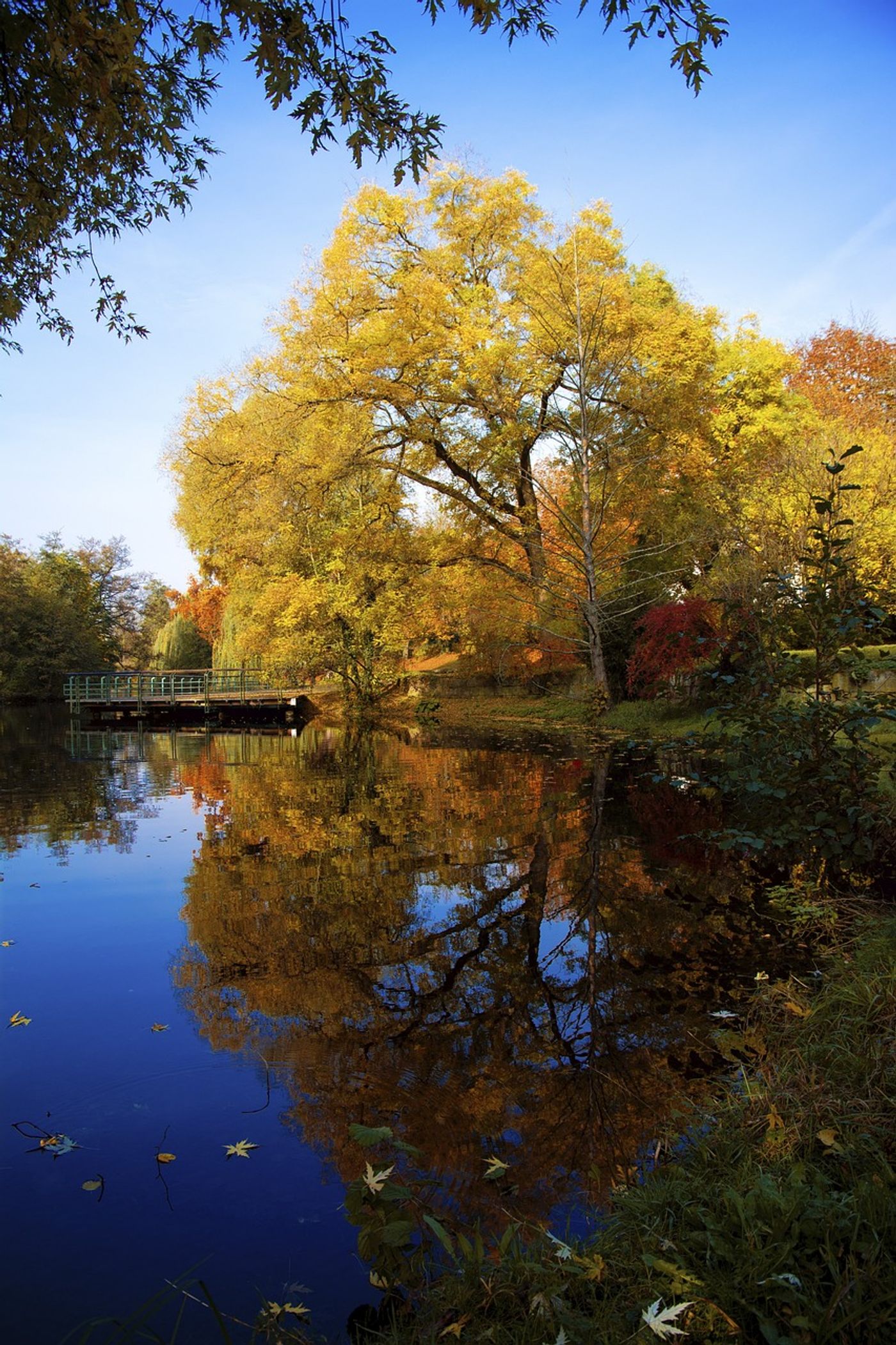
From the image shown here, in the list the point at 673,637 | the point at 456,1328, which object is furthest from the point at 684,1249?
the point at 673,637

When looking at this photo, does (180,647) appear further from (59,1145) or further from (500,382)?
(59,1145)

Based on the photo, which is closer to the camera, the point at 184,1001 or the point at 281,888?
the point at 184,1001

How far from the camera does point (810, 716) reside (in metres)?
5.92

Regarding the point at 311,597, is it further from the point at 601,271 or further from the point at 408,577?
the point at 601,271

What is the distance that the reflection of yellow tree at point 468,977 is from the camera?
3.48 m

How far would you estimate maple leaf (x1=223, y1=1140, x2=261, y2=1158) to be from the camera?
3.31m

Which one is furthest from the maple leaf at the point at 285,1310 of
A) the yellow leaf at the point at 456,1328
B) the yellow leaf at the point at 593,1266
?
the yellow leaf at the point at 593,1266

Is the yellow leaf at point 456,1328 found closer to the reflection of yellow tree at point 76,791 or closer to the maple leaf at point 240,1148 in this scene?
the maple leaf at point 240,1148

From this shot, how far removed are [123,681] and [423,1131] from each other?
42758 mm

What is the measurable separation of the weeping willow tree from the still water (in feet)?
132

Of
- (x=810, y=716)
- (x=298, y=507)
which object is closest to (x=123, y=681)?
(x=298, y=507)

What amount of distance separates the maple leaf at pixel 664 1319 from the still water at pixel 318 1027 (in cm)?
73

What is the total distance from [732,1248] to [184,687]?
34.6m

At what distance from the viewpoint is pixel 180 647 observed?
4866cm
